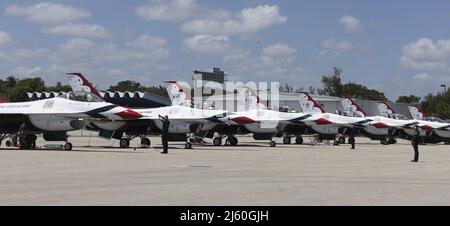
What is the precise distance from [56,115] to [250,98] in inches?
650

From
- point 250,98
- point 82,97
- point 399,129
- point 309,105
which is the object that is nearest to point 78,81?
point 82,97

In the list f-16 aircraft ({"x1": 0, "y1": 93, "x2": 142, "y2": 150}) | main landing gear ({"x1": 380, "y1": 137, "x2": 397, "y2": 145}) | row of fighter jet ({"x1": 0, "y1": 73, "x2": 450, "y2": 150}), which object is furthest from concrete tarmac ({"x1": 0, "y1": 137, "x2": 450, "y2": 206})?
main landing gear ({"x1": 380, "y1": 137, "x2": 397, "y2": 145})

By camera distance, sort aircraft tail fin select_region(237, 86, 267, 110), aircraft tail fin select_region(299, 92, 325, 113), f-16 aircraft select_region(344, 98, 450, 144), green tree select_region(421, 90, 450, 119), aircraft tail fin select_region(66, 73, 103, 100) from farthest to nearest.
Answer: green tree select_region(421, 90, 450, 119)
aircraft tail fin select_region(299, 92, 325, 113)
f-16 aircraft select_region(344, 98, 450, 144)
aircraft tail fin select_region(237, 86, 267, 110)
aircraft tail fin select_region(66, 73, 103, 100)

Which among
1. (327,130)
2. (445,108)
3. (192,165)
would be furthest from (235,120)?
(445,108)

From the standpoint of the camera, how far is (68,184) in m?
12.9

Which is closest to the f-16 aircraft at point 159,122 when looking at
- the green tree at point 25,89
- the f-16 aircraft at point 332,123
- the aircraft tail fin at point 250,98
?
the aircraft tail fin at point 250,98

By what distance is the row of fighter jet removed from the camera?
27297 millimetres

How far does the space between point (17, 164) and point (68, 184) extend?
20.3 feet

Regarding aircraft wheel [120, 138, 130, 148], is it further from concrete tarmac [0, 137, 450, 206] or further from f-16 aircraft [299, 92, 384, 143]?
f-16 aircraft [299, 92, 384, 143]

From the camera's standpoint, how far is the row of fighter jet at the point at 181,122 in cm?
2730

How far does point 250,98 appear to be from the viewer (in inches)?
1618

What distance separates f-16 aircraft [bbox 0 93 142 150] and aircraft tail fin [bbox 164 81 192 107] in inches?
364
